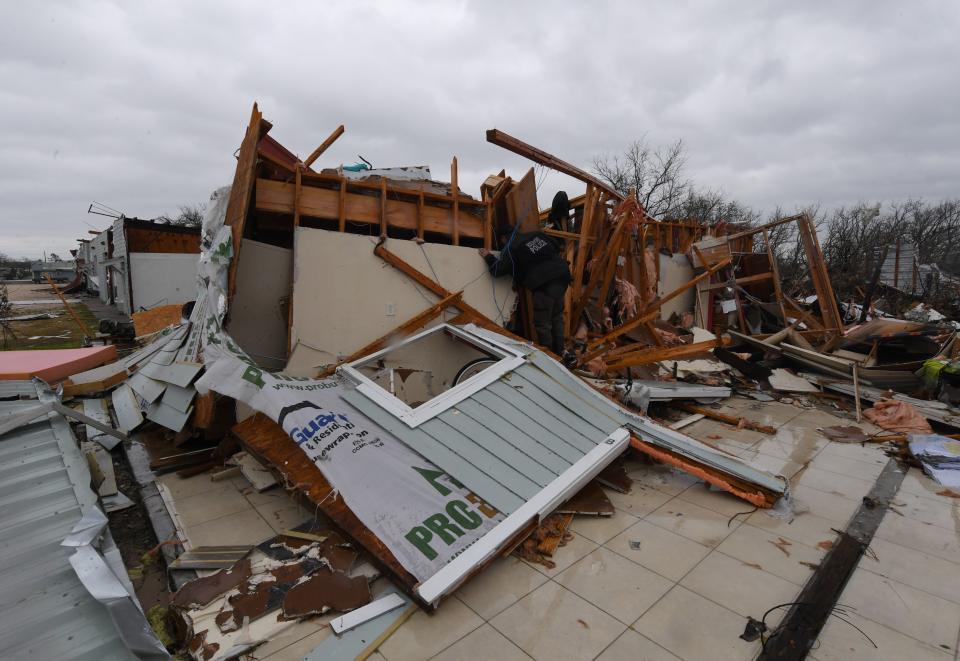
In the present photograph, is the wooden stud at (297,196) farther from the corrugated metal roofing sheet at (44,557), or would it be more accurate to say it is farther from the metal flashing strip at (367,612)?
the metal flashing strip at (367,612)

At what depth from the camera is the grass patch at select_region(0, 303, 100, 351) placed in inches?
372

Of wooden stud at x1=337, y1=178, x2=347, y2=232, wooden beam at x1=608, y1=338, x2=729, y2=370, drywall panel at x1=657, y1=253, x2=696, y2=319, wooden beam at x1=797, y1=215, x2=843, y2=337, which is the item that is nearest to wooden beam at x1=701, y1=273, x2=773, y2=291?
drywall panel at x1=657, y1=253, x2=696, y2=319

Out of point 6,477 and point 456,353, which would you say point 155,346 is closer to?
point 6,477

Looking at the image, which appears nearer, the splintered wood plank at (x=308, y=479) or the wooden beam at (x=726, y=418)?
the splintered wood plank at (x=308, y=479)

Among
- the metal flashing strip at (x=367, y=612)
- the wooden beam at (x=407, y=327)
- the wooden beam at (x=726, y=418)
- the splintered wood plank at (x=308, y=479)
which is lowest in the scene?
the wooden beam at (x=726, y=418)

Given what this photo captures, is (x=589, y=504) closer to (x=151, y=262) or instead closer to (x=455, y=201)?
(x=455, y=201)

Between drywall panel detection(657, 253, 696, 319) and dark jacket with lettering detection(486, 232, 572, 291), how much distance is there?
601 centimetres

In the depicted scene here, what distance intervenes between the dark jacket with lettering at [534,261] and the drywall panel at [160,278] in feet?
40.7

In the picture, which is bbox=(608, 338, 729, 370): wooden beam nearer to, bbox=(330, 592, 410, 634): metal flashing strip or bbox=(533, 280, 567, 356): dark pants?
bbox=(533, 280, 567, 356): dark pants

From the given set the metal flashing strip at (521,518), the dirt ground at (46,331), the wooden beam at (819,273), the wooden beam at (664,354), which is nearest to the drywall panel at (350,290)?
the wooden beam at (664,354)

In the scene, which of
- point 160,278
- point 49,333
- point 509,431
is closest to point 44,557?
point 509,431

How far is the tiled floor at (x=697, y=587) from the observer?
1.96 meters

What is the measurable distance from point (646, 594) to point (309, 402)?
240 cm

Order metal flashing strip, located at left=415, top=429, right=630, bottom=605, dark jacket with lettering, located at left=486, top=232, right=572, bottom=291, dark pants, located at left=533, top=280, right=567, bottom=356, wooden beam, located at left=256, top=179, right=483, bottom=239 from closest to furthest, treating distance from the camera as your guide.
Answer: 1. metal flashing strip, located at left=415, top=429, right=630, bottom=605
2. wooden beam, located at left=256, top=179, right=483, bottom=239
3. dark jacket with lettering, located at left=486, top=232, right=572, bottom=291
4. dark pants, located at left=533, top=280, right=567, bottom=356
